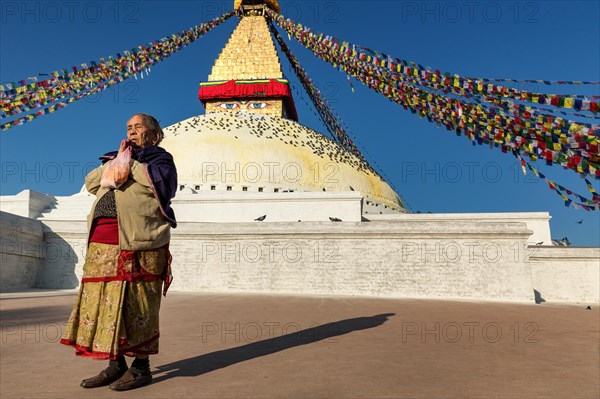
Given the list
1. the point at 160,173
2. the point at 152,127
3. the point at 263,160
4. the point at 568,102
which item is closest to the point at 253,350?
the point at 160,173

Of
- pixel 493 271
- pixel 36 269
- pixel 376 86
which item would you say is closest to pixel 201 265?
pixel 36 269

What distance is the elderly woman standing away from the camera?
2711 mm

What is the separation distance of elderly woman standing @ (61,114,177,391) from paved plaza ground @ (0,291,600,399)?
0.73 feet

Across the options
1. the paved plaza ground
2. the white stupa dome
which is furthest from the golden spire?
the paved plaza ground

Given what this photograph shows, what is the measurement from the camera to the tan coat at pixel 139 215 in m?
2.84

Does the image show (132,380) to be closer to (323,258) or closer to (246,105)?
(323,258)

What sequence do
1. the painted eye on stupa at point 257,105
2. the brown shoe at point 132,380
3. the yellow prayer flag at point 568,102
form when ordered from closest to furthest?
1. the brown shoe at point 132,380
2. the yellow prayer flag at point 568,102
3. the painted eye on stupa at point 257,105

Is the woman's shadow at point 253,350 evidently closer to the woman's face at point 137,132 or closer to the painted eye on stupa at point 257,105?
the woman's face at point 137,132

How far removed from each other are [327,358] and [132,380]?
4.98 ft

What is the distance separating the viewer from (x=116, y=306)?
2.70 m

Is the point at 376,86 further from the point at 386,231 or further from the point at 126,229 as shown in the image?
the point at 126,229

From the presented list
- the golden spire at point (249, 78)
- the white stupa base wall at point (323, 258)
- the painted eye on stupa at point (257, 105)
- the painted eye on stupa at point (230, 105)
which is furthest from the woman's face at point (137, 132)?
the painted eye on stupa at point (230, 105)

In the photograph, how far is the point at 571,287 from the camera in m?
13.1

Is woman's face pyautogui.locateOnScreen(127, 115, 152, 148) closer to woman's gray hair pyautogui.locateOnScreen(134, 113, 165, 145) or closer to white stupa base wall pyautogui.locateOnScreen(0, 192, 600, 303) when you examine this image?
woman's gray hair pyautogui.locateOnScreen(134, 113, 165, 145)
